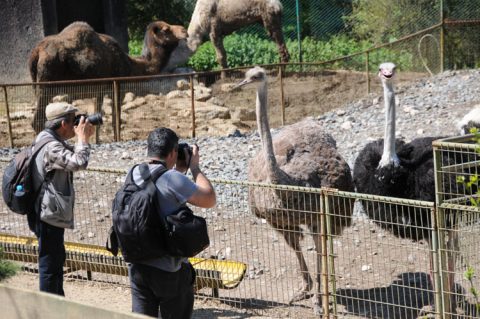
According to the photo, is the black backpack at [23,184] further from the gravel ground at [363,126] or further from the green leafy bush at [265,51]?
the green leafy bush at [265,51]

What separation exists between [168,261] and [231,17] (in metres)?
16.7

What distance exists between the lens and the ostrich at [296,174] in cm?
727

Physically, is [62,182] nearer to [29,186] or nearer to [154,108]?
[29,186]

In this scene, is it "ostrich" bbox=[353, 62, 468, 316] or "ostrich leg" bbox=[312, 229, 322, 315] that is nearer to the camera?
"ostrich leg" bbox=[312, 229, 322, 315]

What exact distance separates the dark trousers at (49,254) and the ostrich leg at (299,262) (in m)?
1.90

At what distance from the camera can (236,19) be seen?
2159cm

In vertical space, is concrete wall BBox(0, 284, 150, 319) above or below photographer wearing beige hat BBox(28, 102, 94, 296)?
below

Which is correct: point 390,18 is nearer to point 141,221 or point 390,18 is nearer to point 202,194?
point 202,194

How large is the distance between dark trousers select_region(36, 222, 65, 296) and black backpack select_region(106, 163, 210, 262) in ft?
4.20

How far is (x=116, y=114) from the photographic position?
1510 centimetres

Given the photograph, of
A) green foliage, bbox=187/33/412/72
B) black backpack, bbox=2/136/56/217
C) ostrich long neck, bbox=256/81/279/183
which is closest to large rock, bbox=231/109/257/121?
green foliage, bbox=187/33/412/72

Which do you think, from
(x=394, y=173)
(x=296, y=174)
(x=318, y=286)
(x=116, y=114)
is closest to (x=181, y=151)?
(x=318, y=286)

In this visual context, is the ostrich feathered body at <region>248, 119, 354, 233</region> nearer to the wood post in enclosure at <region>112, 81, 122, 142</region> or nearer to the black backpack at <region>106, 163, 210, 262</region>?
the black backpack at <region>106, 163, 210, 262</region>

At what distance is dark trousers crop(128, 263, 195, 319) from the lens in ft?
17.3
